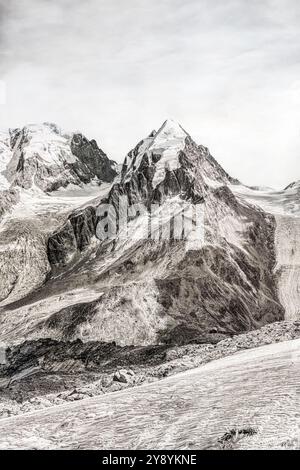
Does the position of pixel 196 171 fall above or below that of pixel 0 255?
above

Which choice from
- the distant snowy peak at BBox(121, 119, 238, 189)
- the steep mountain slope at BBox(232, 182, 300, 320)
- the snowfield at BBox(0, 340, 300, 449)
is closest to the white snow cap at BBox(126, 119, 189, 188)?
the distant snowy peak at BBox(121, 119, 238, 189)

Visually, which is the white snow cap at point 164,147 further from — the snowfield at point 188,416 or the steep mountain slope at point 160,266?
the snowfield at point 188,416

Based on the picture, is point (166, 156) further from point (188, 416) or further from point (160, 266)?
point (188, 416)

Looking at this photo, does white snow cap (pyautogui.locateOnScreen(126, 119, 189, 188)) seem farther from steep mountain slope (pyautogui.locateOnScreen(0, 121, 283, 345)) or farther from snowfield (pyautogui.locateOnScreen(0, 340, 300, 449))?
snowfield (pyautogui.locateOnScreen(0, 340, 300, 449))

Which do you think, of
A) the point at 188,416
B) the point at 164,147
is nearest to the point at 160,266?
the point at 164,147

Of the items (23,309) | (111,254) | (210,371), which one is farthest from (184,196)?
(210,371)
